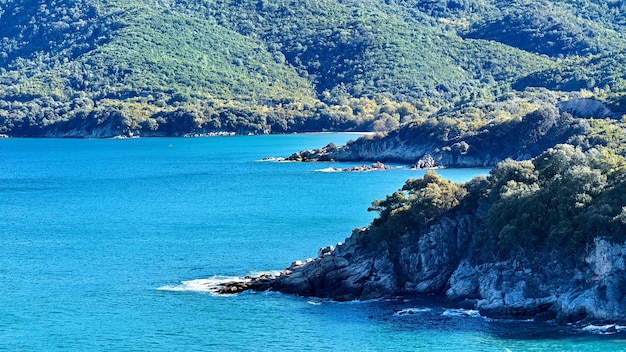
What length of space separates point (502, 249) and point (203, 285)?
14302 millimetres

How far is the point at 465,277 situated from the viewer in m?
51.5

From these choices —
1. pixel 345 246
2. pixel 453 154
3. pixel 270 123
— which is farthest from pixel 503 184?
pixel 270 123

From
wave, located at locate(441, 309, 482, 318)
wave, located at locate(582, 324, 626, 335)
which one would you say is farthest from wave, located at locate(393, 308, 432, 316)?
wave, located at locate(582, 324, 626, 335)

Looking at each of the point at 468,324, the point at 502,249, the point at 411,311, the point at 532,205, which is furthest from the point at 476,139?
the point at 468,324

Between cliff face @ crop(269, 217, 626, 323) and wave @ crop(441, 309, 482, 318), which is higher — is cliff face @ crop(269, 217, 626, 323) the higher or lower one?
the higher one

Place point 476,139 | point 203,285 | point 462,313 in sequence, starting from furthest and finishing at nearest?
point 476,139 → point 203,285 → point 462,313

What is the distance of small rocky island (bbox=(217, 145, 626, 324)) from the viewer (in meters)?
47.8

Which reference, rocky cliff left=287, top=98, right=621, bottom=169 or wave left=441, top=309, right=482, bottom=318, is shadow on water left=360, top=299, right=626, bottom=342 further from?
rocky cliff left=287, top=98, right=621, bottom=169

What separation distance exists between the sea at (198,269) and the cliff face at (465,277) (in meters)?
0.93

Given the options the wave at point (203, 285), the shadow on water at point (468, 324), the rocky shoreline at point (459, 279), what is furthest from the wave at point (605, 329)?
the wave at point (203, 285)

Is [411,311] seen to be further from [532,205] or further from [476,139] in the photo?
[476,139]

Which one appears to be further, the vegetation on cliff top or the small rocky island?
the vegetation on cliff top

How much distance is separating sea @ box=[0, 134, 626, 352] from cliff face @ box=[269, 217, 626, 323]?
93 centimetres

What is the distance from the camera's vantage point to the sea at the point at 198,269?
4675cm
